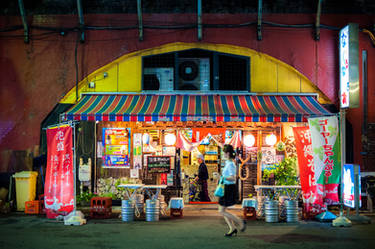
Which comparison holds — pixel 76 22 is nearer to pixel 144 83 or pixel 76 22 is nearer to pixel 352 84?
pixel 144 83

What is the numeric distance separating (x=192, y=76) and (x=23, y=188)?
22.7 ft

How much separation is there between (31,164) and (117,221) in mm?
4322

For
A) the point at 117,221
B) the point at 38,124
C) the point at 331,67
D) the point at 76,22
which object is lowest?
the point at 117,221

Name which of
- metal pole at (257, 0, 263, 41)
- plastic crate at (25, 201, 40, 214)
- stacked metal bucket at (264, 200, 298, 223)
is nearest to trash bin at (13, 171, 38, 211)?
plastic crate at (25, 201, 40, 214)

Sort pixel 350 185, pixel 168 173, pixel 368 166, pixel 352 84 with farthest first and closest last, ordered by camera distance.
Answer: pixel 168 173 < pixel 368 166 < pixel 352 84 < pixel 350 185

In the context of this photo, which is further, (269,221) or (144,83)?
(144,83)

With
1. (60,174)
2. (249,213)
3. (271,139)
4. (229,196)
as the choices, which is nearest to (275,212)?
(249,213)

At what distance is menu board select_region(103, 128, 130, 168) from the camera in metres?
14.7

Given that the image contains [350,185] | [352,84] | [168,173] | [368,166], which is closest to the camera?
[350,185]

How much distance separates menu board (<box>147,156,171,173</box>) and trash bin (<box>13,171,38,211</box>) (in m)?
3.99

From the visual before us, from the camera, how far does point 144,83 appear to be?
48.4ft

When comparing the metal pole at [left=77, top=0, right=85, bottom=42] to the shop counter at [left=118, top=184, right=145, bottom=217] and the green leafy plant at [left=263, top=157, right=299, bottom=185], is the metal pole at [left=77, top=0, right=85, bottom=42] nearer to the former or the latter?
the shop counter at [left=118, top=184, right=145, bottom=217]

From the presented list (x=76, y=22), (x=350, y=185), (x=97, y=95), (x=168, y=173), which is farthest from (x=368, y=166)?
(x=76, y=22)

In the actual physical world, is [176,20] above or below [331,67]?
above
